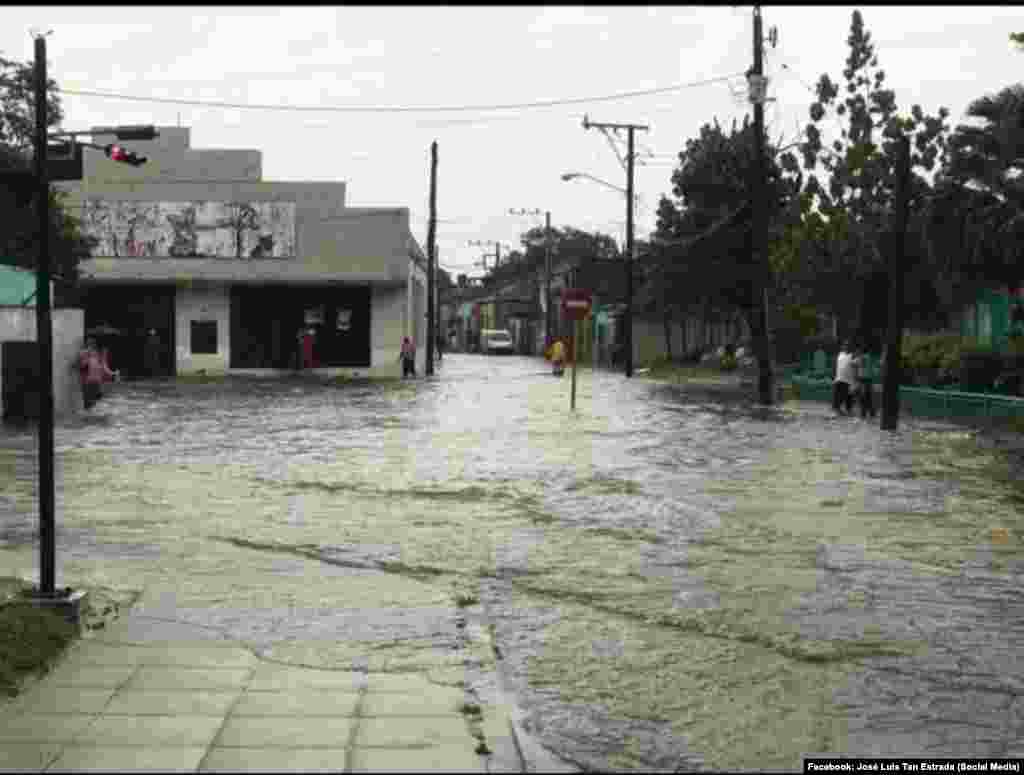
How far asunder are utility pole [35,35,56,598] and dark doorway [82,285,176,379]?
44996 millimetres

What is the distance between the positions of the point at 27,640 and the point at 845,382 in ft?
83.5

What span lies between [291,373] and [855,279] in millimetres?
20057

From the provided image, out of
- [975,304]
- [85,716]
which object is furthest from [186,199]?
[85,716]

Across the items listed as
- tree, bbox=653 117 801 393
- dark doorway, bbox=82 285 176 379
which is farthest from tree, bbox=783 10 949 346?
dark doorway, bbox=82 285 176 379

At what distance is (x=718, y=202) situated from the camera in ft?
201

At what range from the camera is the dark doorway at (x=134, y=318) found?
52.6 meters

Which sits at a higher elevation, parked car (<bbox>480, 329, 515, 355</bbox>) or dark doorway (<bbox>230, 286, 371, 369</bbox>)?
dark doorway (<bbox>230, 286, 371, 369</bbox>)

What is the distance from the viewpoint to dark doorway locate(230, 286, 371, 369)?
174ft

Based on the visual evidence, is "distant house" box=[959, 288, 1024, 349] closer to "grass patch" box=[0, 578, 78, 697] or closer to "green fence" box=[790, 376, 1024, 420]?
"green fence" box=[790, 376, 1024, 420]

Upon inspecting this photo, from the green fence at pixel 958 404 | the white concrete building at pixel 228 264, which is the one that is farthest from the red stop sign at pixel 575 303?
the white concrete building at pixel 228 264

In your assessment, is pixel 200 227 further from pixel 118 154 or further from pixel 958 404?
pixel 118 154

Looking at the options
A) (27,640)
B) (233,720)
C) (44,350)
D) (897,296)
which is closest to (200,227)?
(897,296)

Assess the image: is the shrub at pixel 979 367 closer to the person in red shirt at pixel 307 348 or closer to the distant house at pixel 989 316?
the distant house at pixel 989 316

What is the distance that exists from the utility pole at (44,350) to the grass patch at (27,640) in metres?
0.29
